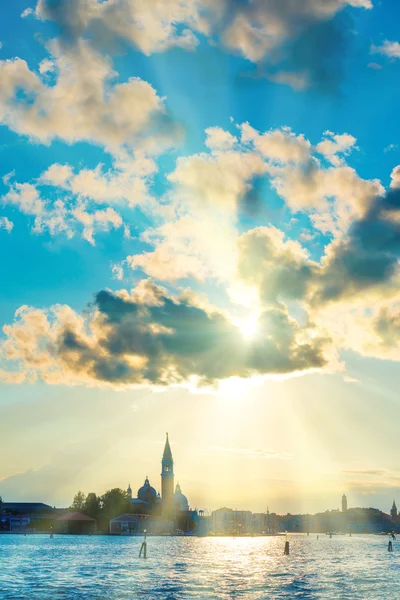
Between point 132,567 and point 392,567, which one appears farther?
point 392,567

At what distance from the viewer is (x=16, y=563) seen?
8262 centimetres

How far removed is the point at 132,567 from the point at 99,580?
18.6 metres

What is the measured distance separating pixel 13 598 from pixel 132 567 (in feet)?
114

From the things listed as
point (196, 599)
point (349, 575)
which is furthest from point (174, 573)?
point (196, 599)

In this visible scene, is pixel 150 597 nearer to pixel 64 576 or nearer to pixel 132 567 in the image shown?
pixel 64 576

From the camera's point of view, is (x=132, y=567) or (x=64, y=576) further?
(x=132, y=567)

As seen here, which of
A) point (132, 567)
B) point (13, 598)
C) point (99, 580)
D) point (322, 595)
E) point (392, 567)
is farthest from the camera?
point (392, 567)

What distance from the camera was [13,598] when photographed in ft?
153

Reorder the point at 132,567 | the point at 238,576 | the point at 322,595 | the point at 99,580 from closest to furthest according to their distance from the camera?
1. the point at 322,595
2. the point at 99,580
3. the point at 238,576
4. the point at 132,567

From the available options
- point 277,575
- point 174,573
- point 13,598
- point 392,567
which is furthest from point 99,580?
point 392,567

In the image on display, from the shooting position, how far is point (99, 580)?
202ft

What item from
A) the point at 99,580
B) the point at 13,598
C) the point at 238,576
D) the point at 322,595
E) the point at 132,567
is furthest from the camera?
the point at 132,567

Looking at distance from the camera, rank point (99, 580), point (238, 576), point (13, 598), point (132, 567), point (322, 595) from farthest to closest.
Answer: point (132, 567) → point (238, 576) → point (99, 580) → point (322, 595) → point (13, 598)

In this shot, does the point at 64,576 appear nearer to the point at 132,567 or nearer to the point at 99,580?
the point at 99,580
